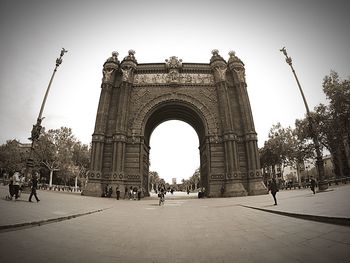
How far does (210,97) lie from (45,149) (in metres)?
32.2

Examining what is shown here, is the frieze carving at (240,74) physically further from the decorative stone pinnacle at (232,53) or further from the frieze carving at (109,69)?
the frieze carving at (109,69)

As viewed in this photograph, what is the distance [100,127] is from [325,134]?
33.2 meters

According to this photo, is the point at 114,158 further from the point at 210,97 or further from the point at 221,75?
the point at 221,75

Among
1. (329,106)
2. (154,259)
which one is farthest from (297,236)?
(329,106)

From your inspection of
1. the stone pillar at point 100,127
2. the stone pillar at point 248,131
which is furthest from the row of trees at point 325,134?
the stone pillar at point 100,127

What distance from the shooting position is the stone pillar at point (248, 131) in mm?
21555

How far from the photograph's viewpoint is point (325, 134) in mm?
31391

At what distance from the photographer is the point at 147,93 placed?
26125mm

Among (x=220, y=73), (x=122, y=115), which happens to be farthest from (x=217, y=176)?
(x=122, y=115)

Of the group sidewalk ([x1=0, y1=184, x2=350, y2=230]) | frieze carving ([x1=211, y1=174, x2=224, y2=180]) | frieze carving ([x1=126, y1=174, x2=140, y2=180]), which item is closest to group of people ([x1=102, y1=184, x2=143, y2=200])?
frieze carving ([x1=126, y1=174, x2=140, y2=180])

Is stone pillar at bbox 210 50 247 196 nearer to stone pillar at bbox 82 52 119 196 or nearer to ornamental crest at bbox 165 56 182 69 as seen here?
ornamental crest at bbox 165 56 182 69

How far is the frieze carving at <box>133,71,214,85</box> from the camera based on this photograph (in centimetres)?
2652

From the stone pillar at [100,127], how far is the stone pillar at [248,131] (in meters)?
15.5

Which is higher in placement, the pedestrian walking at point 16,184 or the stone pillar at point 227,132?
the stone pillar at point 227,132
